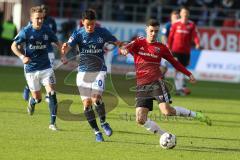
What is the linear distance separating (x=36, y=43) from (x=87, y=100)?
195cm

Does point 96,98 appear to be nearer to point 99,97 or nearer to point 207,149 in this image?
point 99,97

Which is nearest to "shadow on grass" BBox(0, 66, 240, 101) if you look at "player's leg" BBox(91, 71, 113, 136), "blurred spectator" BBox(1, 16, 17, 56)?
"blurred spectator" BBox(1, 16, 17, 56)

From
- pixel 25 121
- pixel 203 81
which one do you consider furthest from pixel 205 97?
pixel 25 121

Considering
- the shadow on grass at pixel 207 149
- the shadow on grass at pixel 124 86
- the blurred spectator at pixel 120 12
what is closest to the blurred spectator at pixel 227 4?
the blurred spectator at pixel 120 12

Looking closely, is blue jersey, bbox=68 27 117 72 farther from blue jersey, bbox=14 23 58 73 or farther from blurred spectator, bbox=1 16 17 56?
blurred spectator, bbox=1 16 17 56

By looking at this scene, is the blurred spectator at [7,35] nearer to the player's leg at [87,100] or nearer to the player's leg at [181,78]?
the player's leg at [181,78]

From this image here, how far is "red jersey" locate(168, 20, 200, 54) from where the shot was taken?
22.3 m

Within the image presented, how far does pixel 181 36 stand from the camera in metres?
22.3

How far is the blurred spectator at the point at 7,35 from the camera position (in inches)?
1250

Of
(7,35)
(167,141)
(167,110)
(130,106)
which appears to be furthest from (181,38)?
(7,35)

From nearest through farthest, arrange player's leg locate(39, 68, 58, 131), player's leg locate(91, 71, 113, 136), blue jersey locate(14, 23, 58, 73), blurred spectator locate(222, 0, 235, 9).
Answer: player's leg locate(91, 71, 113, 136)
player's leg locate(39, 68, 58, 131)
blue jersey locate(14, 23, 58, 73)
blurred spectator locate(222, 0, 235, 9)

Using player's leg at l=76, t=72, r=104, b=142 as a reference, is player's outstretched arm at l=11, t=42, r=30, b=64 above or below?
above

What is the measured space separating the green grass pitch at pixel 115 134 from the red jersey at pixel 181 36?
1.77 m

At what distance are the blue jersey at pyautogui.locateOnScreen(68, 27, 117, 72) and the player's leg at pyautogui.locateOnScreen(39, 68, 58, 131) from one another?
919 millimetres
